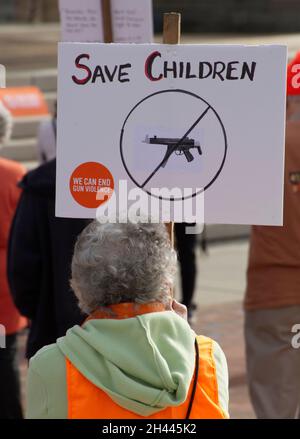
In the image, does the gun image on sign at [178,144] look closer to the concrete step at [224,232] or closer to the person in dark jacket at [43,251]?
the person in dark jacket at [43,251]

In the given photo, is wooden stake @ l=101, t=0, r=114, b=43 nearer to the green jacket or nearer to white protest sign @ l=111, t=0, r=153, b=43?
white protest sign @ l=111, t=0, r=153, b=43

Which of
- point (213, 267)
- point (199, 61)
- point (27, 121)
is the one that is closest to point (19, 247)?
point (199, 61)

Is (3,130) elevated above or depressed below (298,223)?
above

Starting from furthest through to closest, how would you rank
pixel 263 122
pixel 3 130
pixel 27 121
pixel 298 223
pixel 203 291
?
pixel 27 121
pixel 203 291
pixel 3 130
pixel 298 223
pixel 263 122

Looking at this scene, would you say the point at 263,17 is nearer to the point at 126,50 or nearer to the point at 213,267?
the point at 213,267

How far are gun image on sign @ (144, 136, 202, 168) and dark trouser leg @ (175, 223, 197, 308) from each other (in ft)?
13.7

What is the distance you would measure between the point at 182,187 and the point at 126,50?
0.45 meters

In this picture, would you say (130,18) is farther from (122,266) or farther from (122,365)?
(122,365)

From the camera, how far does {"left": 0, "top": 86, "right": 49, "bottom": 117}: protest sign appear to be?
12.4m

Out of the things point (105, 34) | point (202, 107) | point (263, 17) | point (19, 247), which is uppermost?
point (263, 17)

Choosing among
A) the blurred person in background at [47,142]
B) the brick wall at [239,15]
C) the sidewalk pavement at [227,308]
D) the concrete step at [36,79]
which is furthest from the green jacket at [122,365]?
the brick wall at [239,15]

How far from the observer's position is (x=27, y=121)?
40.9 feet

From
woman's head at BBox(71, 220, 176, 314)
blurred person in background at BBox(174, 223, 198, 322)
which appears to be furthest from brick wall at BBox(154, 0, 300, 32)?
woman's head at BBox(71, 220, 176, 314)

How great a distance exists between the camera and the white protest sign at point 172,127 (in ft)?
11.1
